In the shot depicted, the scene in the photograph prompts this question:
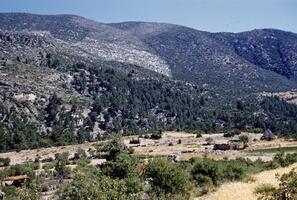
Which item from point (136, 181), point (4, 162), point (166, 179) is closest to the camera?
point (136, 181)

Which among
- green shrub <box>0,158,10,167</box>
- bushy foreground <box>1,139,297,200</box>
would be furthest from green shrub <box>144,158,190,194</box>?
green shrub <box>0,158,10,167</box>

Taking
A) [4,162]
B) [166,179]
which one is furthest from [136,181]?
[4,162]

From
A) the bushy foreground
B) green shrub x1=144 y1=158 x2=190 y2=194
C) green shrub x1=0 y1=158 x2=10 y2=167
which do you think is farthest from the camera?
green shrub x1=0 y1=158 x2=10 y2=167

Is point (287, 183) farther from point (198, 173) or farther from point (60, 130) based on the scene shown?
point (60, 130)

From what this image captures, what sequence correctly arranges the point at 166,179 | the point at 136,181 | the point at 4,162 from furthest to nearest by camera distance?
1. the point at 4,162
2. the point at 166,179
3. the point at 136,181

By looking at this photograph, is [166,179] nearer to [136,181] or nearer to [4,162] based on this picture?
[136,181]

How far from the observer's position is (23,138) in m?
164

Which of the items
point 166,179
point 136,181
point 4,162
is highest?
point 136,181

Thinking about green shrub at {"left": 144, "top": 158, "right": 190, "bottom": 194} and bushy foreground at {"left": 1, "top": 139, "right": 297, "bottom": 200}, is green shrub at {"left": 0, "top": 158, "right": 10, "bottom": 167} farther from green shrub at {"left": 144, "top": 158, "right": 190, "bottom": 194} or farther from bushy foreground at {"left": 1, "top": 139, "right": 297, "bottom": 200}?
green shrub at {"left": 144, "top": 158, "right": 190, "bottom": 194}

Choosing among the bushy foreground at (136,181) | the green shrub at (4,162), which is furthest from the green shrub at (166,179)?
the green shrub at (4,162)

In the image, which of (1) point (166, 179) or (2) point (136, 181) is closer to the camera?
(2) point (136, 181)

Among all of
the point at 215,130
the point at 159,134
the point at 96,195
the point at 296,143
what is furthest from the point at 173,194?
the point at 215,130

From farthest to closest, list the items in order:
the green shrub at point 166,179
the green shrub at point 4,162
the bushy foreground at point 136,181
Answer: the green shrub at point 4,162 < the green shrub at point 166,179 < the bushy foreground at point 136,181

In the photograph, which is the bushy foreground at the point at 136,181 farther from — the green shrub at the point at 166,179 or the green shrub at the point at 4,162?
the green shrub at the point at 4,162
